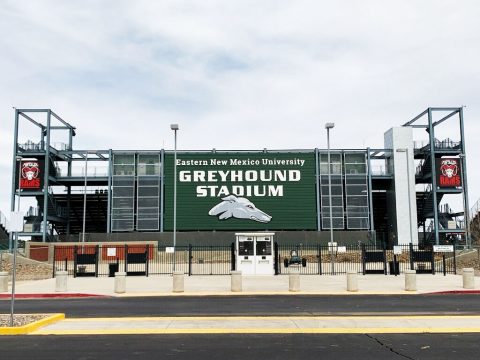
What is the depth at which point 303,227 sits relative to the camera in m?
63.8

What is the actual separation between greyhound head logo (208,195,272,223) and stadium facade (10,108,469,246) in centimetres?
12

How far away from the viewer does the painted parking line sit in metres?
12.0

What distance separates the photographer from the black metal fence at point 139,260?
30.2 m

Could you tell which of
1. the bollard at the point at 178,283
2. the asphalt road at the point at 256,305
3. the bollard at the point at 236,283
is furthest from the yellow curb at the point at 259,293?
the asphalt road at the point at 256,305

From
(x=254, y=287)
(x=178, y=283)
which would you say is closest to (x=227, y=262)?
(x=254, y=287)

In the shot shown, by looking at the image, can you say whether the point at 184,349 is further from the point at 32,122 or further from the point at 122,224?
the point at 32,122

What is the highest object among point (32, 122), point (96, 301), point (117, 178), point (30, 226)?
point (32, 122)

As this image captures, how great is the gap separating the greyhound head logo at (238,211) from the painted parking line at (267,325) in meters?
49.8

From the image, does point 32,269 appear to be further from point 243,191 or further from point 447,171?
point 447,171

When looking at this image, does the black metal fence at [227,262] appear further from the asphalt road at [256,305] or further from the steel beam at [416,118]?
the steel beam at [416,118]

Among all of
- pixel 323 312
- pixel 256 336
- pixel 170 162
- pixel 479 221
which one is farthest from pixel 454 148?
pixel 256 336

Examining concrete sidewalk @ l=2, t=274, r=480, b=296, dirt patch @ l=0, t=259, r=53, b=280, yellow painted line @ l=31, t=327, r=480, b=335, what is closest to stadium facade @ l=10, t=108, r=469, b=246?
dirt patch @ l=0, t=259, r=53, b=280

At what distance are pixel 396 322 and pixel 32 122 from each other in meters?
59.7

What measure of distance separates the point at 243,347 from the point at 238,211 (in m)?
53.9
